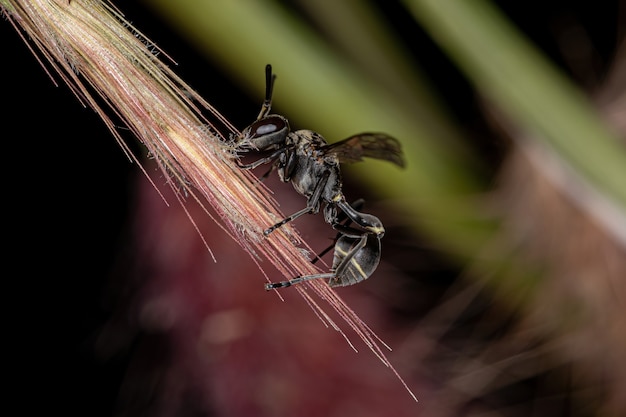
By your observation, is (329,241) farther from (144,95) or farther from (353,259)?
(144,95)

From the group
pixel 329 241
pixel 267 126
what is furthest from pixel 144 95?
pixel 329 241

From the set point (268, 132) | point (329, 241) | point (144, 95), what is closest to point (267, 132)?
point (268, 132)

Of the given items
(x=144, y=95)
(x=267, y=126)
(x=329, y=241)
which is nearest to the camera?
(x=144, y=95)

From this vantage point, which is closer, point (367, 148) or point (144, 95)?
point (144, 95)

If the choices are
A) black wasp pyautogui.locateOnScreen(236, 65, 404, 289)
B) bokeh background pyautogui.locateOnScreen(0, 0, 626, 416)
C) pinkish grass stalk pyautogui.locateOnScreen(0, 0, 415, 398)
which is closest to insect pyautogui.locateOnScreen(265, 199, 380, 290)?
black wasp pyautogui.locateOnScreen(236, 65, 404, 289)

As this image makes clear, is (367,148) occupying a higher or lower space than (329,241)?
higher

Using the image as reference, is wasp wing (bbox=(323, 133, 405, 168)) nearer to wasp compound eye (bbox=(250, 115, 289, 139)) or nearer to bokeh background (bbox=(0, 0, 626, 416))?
wasp compound eye (bbox=(250, 115, 289, 139))

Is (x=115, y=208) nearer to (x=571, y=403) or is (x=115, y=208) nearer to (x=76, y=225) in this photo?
(x=76, y=225)

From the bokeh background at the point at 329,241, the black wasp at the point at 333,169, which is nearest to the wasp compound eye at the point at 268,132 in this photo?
the black wasp at the point at 333,169

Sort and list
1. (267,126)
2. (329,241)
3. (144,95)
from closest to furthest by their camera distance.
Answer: (144,95) < (267,126) < (329,241)
